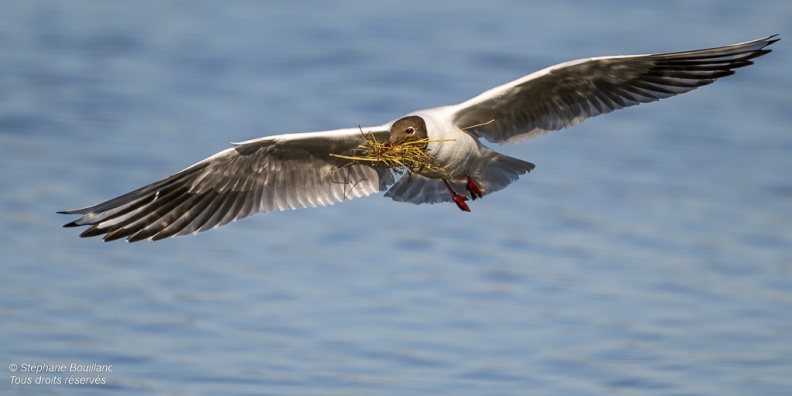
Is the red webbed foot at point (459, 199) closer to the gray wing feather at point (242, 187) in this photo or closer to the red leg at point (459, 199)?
the red leg at point (459, 199)

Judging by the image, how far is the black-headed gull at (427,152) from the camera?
7.66 meters

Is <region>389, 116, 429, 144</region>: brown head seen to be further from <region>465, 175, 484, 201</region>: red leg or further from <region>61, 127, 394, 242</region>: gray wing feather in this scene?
<region>465, 175, 484, 201</region>: red leg

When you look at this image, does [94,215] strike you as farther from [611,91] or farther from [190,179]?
[611,91]

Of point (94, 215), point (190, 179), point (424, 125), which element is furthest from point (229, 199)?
point (424, 125)

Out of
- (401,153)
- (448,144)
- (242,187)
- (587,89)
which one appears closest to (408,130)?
(401,153)

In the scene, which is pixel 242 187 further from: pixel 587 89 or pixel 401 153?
pixel 587 89

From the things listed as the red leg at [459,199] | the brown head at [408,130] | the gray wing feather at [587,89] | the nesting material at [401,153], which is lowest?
Result: the red leg at [459,199]

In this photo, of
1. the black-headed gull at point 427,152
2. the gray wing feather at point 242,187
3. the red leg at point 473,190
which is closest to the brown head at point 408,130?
the black-headed gull at point 427,152

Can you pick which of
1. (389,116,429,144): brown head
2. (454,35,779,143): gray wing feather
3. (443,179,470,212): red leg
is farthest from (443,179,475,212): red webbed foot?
(389,116,429,144): brown head

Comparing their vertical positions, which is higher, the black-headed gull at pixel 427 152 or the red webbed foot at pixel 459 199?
the black-headed gull at pixel 427 152

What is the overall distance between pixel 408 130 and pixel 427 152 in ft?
0.78

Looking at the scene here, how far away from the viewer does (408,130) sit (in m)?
7.39

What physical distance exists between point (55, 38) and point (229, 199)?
8.47 metres

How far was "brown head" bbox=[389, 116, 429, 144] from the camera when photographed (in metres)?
7.39
